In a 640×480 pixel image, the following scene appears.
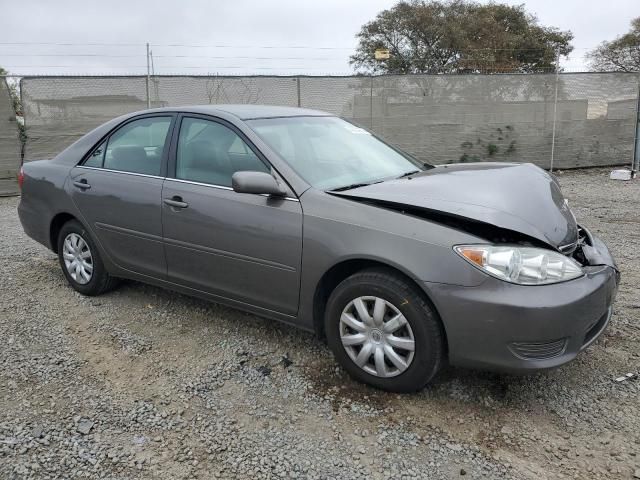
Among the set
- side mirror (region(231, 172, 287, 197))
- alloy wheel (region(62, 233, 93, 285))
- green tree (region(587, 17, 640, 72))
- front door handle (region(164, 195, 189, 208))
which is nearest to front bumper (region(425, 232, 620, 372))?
side mirror (region(231, 172, 287, 197))

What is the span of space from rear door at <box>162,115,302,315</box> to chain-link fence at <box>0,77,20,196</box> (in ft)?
23.0

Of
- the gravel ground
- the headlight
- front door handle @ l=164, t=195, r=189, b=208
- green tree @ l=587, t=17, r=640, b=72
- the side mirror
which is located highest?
green tree @ l=587, t=17, r=640, b=72

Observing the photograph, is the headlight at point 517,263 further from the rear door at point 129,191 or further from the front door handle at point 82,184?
the front door handle at point 82,184

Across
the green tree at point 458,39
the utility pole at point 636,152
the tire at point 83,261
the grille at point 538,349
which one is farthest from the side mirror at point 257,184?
the green tree at point 458,39

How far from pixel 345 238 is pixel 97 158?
2.41m

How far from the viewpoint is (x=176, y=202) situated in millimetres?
3723

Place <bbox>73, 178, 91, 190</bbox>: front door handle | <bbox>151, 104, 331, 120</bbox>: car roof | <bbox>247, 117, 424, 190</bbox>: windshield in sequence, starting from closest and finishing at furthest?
<bbox>247, 117, 424, 190</bbox>: windshield → <bbox>151, 104, 331, 120</bbox>: car roof → <bbox>73, 178, 91, 190</bbox>: front door handle

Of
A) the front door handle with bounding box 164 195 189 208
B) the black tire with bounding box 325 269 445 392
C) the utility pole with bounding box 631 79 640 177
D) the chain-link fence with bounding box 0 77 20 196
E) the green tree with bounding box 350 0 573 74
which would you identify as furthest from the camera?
the green tree with bounding box 350 0 573 74

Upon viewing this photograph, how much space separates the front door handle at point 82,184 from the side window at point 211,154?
942 mm

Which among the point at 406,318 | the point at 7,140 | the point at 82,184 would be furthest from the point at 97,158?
the point at 7,140

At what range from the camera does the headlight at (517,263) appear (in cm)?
268

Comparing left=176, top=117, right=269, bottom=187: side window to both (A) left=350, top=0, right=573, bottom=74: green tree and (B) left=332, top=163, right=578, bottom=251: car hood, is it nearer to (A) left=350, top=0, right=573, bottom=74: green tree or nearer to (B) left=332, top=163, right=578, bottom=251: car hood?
(B) left=332, top=163, right=578, bottom=251: car hood

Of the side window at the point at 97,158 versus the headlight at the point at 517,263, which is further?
the side window at the point at 97,158

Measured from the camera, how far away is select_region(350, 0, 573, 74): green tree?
35.8 metres
